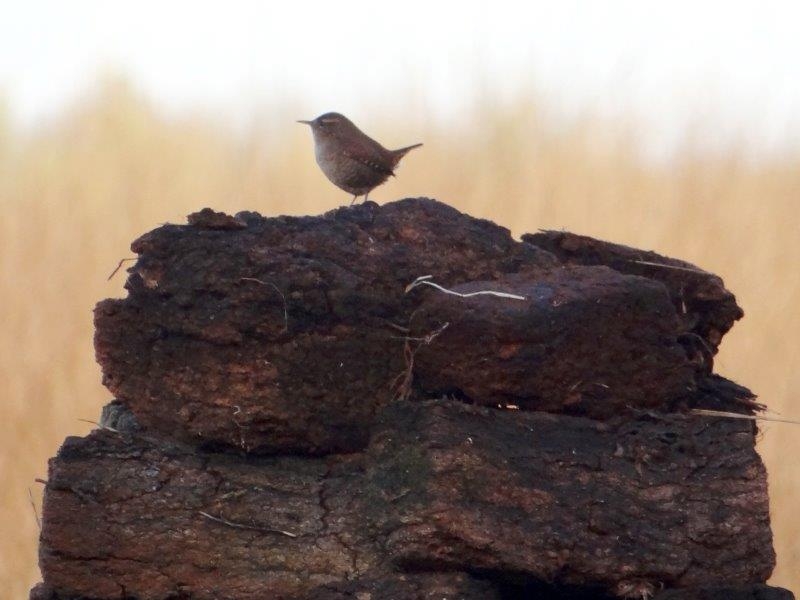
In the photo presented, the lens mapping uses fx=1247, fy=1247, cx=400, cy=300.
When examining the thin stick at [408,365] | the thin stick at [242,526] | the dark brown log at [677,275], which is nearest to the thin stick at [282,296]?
the thin stick at [408,365]

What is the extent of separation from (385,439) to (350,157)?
1.27 metres

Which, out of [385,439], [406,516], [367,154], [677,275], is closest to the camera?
[406,516]

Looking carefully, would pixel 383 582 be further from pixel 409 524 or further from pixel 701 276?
pixel 701 276

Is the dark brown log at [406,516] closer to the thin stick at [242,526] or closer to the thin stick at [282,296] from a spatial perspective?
A: the thin stick at [242,526]

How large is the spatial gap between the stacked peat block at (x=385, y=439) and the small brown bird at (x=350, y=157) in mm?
747

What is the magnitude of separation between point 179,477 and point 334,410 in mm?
435

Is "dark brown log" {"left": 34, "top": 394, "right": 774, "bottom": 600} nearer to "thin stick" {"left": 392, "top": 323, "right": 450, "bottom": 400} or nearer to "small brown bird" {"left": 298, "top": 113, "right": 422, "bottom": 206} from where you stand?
"thin stick" {"left": 392, "top": 323, "right": 450, "bottom": 400}

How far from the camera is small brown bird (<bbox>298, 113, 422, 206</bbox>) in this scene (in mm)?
4160

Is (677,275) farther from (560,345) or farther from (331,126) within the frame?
(331,126)

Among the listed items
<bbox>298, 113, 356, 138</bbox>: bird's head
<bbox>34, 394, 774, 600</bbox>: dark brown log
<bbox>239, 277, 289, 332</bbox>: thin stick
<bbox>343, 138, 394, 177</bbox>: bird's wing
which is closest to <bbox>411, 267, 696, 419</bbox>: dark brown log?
<bbox>34, 394, 774, 600</bbox>: dark brown log

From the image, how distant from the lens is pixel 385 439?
3203 mm

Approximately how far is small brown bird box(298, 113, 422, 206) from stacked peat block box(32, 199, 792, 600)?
2.45 feet

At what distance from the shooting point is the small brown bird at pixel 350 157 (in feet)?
13.6

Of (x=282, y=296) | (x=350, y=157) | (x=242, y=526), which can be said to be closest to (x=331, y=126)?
(x=350, y=157)
